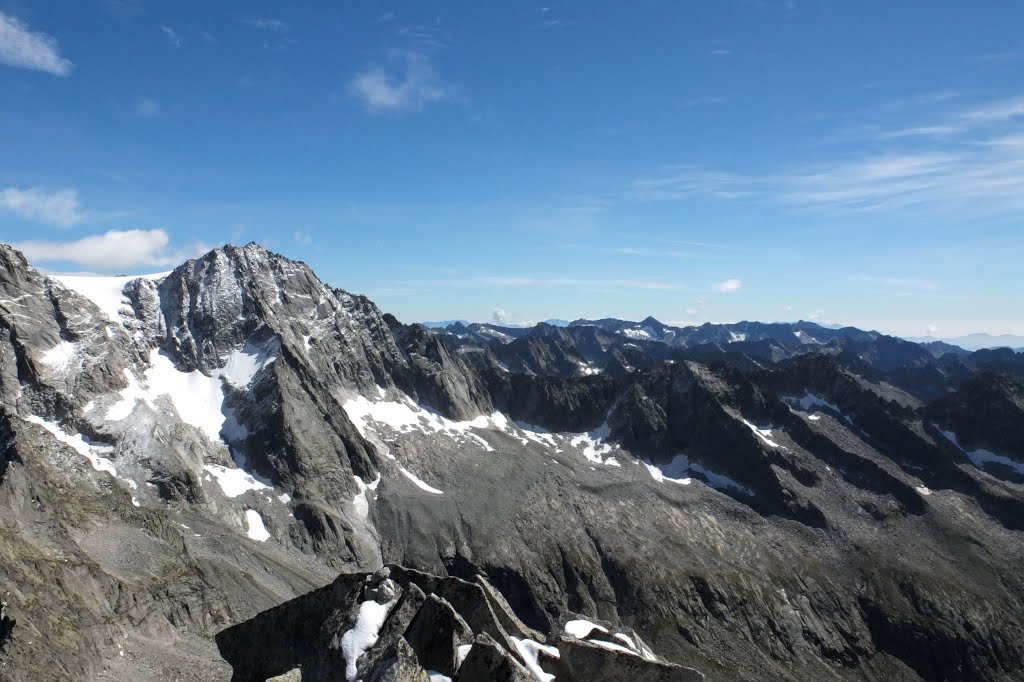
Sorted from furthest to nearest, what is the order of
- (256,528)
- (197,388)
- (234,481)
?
1. (197,388)
2. (234,481)
3. (256,528)

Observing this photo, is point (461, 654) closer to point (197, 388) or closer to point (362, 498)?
point (362, 498)

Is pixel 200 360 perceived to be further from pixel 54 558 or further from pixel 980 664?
pixel 980 664

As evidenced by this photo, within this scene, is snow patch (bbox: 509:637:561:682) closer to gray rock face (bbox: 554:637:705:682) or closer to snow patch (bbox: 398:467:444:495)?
gray rock face (bbox: 554:637:705:682)

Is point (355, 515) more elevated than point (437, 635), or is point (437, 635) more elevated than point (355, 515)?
point (437, 635)

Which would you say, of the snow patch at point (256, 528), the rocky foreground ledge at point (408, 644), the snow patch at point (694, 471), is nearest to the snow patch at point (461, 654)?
the rocky foreground ledge at point (408, 644)

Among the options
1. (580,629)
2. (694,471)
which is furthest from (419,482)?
(580,629)

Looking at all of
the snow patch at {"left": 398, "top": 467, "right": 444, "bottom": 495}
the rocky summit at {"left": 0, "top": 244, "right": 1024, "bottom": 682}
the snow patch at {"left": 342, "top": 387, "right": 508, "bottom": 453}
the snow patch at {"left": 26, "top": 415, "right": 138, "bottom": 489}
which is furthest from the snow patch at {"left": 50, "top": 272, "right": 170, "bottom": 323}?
the snow patch at {"left": 398, "top": 467, "right": 444, "bottom": 495}

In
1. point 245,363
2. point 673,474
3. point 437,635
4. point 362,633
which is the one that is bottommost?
point 673,474
